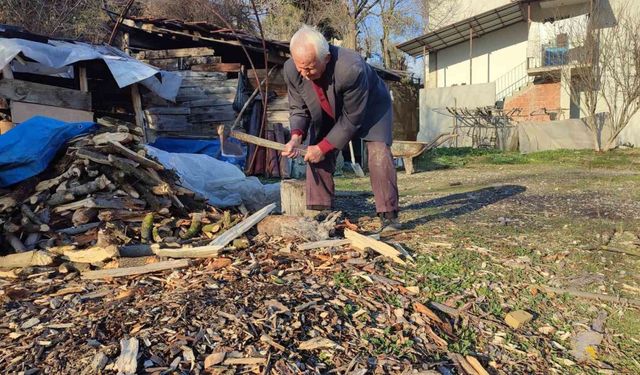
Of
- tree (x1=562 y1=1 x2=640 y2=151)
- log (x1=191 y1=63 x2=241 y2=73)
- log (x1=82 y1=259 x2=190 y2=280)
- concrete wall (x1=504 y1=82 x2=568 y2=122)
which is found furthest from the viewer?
concrete wall (x1=504 y1=82 x2=568 y2=122)

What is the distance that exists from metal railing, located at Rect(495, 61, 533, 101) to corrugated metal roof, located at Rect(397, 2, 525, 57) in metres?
2.37

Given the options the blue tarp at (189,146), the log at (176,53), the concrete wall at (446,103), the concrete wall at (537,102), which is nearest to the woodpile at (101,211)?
the blue tarp at (189,146)

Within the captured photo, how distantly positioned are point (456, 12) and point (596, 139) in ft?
43.5

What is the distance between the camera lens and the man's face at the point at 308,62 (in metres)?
3.30

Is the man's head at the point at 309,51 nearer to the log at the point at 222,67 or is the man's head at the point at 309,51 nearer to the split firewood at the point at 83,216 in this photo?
the split firewood at the point at 83,216

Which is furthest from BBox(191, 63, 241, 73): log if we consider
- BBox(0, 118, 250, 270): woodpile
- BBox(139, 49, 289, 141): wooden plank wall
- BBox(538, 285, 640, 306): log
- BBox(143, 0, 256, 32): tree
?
BBox(143, 0, 256, 32): tree

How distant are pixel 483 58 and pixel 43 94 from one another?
23.1 metres

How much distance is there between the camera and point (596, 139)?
17094mm

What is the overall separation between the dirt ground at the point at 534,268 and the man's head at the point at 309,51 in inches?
58.5

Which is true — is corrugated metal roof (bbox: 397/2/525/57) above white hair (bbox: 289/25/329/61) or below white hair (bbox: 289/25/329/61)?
above

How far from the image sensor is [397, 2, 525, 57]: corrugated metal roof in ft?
74.6

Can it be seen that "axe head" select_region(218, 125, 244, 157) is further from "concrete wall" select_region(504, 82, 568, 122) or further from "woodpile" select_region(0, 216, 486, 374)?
"concrete wall" select_region(504, 82, 568, 122)

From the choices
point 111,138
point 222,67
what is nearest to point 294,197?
point 111,138

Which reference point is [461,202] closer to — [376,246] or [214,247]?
[376,246]
